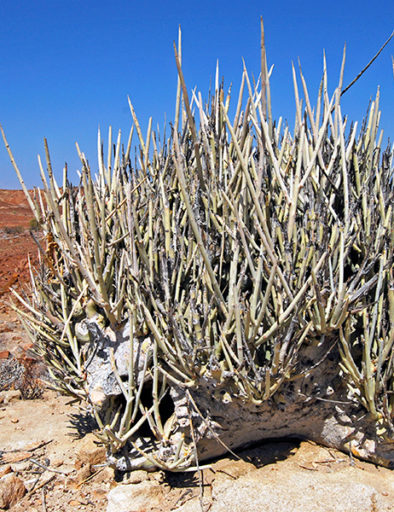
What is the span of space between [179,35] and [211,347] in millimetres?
1504

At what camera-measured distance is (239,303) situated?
236 cm

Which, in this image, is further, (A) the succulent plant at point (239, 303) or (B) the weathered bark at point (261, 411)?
(B) the weathered bark at point (261, 411)

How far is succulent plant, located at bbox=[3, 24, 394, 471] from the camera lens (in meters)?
2.38

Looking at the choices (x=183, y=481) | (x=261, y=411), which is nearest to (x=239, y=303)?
(x=261, y=411)

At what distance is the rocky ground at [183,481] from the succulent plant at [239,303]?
13cm

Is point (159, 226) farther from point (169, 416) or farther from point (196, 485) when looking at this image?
point (196, 485)

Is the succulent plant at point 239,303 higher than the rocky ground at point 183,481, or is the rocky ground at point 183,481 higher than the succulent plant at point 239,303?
the succulent plant at point 239,303

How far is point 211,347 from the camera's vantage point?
240 centimetres

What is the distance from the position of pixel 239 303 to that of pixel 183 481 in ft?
3.97

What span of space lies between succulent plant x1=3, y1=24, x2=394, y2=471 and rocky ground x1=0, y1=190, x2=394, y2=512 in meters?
0.13

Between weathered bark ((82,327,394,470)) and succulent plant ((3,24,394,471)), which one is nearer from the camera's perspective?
succulent plant ((3,24,394,471))

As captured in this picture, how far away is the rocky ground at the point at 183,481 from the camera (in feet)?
8.20

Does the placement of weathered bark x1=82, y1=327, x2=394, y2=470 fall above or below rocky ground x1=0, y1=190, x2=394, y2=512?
above

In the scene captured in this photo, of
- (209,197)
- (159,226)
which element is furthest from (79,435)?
(209,197)
